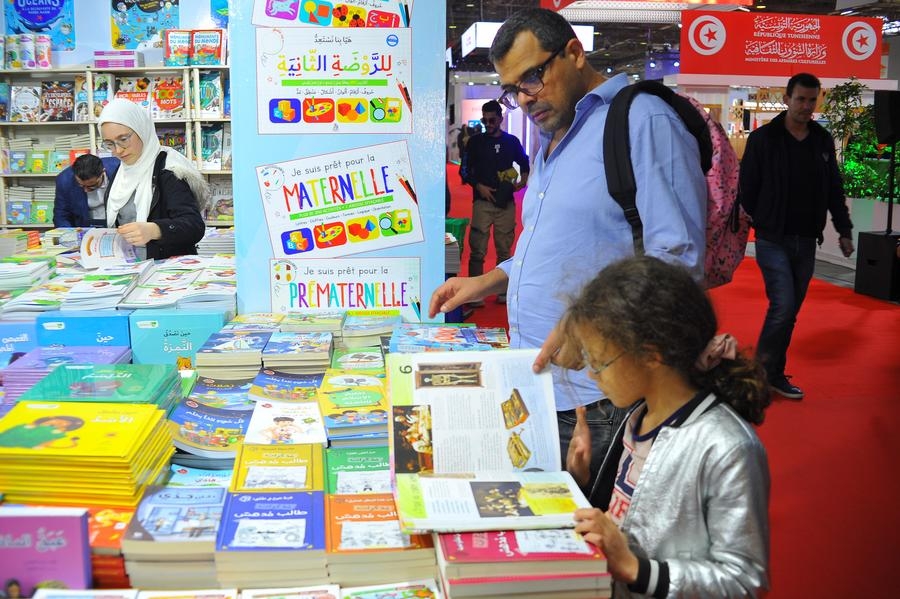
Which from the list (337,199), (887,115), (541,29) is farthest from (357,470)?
(887,115)

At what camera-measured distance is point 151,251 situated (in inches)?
138

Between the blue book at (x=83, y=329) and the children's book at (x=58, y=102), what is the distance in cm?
545

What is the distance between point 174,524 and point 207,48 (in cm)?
631

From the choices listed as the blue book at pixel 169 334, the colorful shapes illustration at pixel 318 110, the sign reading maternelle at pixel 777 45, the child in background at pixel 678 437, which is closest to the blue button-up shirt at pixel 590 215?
the child in background at pixel 678 437

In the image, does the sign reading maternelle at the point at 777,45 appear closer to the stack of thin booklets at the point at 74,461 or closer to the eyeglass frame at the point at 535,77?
the eyeglass frame at the point at 535,77

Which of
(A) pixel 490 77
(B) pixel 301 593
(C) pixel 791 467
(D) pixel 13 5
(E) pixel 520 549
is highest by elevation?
(A) pixel 490 77

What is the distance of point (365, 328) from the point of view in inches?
104

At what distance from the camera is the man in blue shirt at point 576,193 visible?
1692 mm

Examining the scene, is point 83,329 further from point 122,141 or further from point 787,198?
point 787,198

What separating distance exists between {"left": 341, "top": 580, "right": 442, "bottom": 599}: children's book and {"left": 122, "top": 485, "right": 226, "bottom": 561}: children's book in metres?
0.25

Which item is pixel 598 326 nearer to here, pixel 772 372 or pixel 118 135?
pixel 118 135

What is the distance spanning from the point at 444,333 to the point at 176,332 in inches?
34.8

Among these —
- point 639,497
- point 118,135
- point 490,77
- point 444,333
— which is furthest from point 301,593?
point 490,77

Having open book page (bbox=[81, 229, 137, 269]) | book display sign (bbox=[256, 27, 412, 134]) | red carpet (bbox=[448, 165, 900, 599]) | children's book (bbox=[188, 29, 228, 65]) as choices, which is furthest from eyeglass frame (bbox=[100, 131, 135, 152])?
children's book (bbox=[188, 29, 228, 65])
